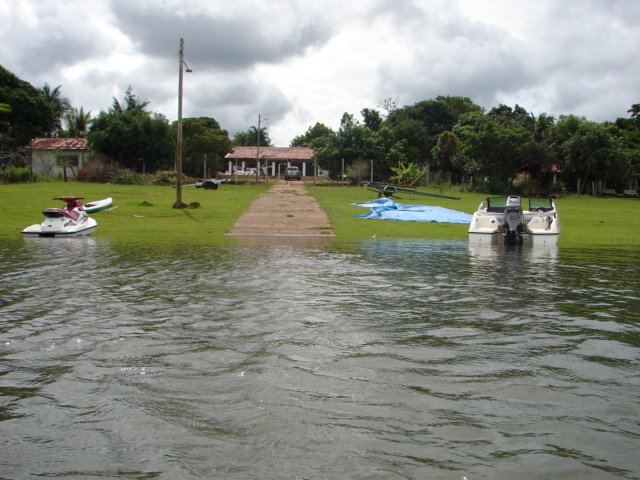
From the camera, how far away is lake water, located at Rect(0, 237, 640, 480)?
4.06 metres

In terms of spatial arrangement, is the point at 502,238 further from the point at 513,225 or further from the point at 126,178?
the point at 126,178

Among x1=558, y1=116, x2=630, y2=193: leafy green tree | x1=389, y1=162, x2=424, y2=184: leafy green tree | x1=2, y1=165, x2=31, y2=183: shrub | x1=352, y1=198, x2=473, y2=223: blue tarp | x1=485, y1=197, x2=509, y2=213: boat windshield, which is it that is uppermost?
x1=558, y1=116, x2=630, y2=193: leafy green tree

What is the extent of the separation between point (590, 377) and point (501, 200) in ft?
60.1

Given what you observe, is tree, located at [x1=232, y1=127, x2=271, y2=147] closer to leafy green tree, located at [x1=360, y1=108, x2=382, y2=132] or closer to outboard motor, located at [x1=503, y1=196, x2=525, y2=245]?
leafy green tree, located at [x1=360, y1=108, x2=382, y2=132]

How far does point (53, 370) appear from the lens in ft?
19.0

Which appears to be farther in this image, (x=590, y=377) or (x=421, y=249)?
(x=421, y=249)

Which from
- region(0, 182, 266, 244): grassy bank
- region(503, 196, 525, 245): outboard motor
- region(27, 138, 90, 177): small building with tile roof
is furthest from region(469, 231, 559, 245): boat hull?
region(27, 138, 90, 177): small building with tile roof

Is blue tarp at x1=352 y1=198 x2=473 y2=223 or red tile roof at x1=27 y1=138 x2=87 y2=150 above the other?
red tile roof at x1=27 y1=138 x2=87 y2=150

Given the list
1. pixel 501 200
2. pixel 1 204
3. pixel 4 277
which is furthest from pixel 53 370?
pixel 1 204

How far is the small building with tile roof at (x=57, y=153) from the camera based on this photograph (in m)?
57.6

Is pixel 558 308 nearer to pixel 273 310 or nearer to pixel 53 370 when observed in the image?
pixel 273 310

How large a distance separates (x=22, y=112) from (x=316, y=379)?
66093mm

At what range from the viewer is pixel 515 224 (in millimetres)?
19062

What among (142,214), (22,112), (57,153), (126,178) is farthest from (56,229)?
(22,112)
